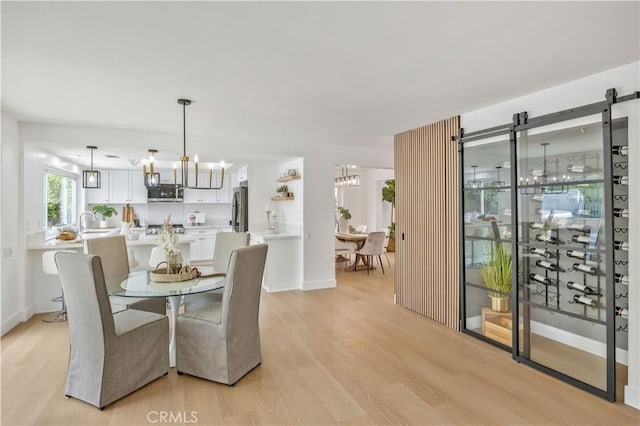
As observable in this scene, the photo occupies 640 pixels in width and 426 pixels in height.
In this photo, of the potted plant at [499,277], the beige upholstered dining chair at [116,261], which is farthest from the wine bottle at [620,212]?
the beige upholstered dining chair at [116,261]

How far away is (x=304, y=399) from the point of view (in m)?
2.53

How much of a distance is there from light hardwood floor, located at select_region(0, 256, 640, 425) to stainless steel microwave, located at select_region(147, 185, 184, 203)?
4.83 meters

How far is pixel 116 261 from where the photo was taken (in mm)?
3758

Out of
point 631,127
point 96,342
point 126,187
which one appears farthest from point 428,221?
point 126,187

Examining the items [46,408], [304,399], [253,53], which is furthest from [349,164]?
[46,408]

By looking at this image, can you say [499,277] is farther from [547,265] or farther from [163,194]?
[163,194]

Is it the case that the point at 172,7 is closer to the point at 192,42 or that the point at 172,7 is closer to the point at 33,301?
the point at 192,42

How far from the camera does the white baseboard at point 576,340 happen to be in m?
2.85

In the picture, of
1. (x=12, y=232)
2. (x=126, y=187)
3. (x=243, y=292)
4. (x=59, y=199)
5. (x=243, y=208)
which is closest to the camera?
(x=243, y=292)

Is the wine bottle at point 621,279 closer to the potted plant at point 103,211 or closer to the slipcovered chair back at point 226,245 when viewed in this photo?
the slipcovered chair back at point 226,245

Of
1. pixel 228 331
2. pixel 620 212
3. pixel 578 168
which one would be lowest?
pixel 228 331

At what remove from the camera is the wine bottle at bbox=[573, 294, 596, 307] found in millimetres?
2804

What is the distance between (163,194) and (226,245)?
16.8ft

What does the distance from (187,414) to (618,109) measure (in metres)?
3.79
